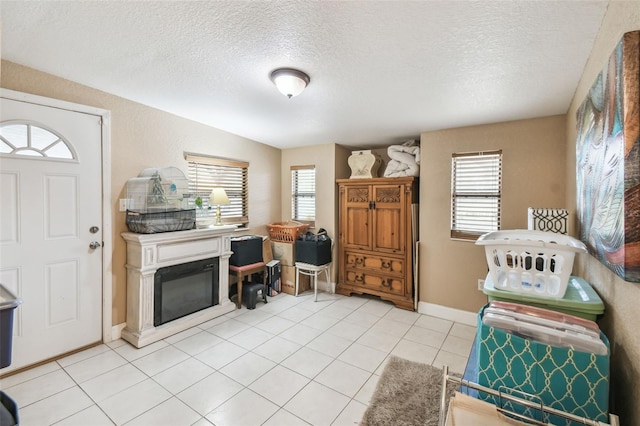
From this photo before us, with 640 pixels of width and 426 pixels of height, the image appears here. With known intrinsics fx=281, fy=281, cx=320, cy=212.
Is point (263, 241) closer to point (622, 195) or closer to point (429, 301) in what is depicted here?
point (429, 301)

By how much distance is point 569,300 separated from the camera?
3.85ft

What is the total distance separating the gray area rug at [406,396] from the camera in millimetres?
1887

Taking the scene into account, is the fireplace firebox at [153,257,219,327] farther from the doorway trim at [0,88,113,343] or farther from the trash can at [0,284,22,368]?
the trash can at [0,284,22,368]

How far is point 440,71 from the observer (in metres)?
2.12

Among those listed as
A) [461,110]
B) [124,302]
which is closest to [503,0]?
[461,110]

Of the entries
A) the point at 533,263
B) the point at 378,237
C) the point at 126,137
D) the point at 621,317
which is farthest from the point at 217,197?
the point at 621,317

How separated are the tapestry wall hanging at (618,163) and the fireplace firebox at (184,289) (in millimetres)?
3431

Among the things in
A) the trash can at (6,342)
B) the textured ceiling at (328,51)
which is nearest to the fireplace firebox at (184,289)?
the trash can at (6,342)

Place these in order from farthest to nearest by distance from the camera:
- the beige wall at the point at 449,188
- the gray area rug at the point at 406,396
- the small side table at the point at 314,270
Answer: the small side table at the point at 314,270
the beige wall at the point at 449,188
the gray area rug at the point at 406,396

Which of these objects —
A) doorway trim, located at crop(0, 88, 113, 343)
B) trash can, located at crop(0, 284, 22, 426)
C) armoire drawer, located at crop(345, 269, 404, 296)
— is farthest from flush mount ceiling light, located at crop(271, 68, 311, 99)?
armoire drawer, located at crop(345, 269, 404, 296)

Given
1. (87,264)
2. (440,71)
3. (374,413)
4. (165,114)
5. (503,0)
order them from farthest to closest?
(165,114), (87,264), (440,71), (374,413), (503,0)

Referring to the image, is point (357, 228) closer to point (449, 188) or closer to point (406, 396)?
point (449, 188)

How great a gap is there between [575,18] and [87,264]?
416 cm

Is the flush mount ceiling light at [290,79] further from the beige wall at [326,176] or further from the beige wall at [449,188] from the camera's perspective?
the beige wall at [326,176]
